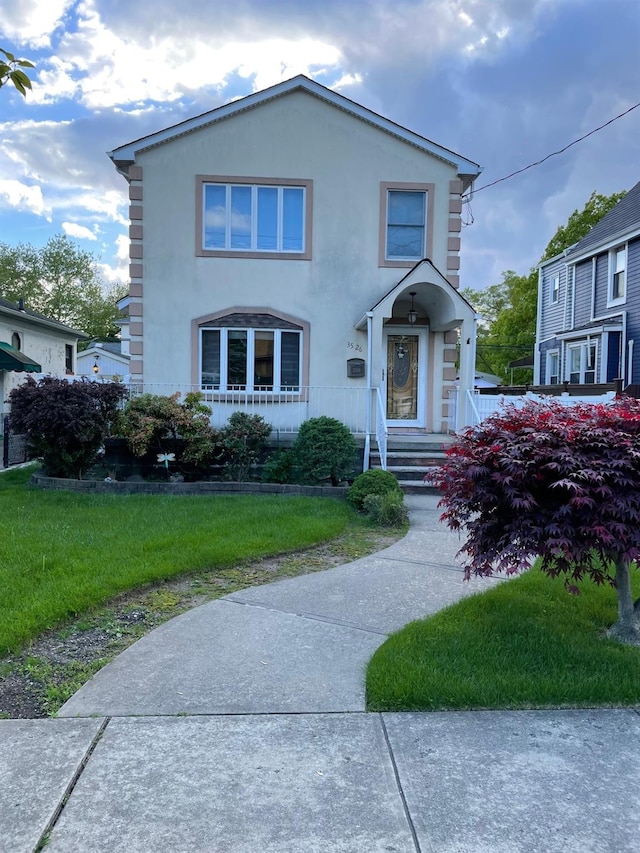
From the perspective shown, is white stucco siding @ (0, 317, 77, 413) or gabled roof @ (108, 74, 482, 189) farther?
white stucco siding @ (0, 317, 77, 413)

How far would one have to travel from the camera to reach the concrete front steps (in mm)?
10172

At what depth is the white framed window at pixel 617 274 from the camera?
2102 centimetres

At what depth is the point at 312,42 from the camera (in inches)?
458

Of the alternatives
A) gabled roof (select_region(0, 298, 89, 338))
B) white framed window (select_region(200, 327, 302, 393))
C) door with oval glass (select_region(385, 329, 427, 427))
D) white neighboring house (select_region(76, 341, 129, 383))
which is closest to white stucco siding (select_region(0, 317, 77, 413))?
gabled roof (select_region(0, 298, 89, 338))

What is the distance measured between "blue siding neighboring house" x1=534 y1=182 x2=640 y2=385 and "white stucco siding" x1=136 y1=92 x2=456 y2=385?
1135cm

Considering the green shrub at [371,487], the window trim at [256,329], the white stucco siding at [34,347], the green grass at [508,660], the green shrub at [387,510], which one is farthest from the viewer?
the white stucco siding at [34,347]

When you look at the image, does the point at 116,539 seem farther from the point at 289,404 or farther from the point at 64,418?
the point at 289,404

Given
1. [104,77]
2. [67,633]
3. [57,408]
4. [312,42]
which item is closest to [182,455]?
[57,408]

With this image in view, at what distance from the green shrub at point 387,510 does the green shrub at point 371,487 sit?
8.6 inches

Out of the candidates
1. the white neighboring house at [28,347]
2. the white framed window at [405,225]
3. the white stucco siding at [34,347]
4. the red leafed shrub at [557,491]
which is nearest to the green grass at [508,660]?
the red leafed shrub at [557,491]

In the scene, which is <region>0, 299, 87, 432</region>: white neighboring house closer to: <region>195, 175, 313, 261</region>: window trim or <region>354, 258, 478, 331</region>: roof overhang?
<region>195, 175, 313, 261</region>: window trim

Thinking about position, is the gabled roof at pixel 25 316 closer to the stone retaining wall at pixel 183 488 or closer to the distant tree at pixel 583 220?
the stone retaining wall at pixel 183 488

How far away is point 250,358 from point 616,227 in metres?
16.5

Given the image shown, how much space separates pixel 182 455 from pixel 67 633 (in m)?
5.93
